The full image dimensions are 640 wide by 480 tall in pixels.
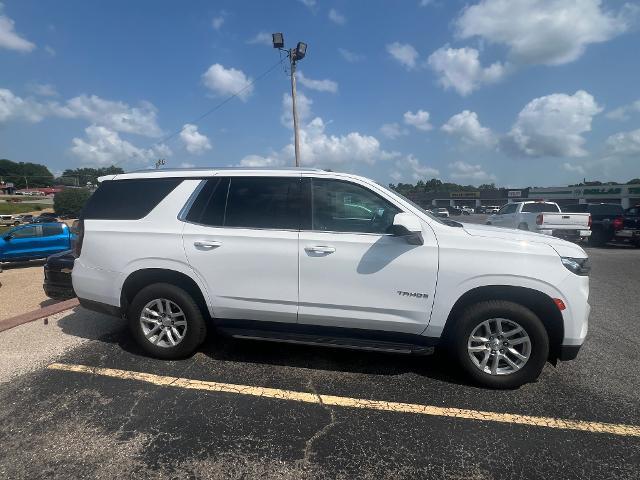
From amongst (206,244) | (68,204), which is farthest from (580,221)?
(68,204)

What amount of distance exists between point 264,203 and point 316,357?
5.51ft

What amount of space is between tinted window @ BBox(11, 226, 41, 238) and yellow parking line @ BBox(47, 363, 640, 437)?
12.7 m

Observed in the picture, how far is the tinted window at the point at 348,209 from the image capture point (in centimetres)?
362

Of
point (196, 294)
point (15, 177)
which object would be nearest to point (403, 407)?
point (196, 294)

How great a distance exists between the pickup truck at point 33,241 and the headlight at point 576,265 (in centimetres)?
1515

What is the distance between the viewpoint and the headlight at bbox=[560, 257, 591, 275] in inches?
131

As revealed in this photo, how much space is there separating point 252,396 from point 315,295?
1.01 metres

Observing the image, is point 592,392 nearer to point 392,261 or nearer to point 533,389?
point 533,389

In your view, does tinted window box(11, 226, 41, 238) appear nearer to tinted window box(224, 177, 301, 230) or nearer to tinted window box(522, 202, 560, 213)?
tinted window box(224, 177, 301, 230)

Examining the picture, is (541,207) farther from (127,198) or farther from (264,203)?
(127,198)

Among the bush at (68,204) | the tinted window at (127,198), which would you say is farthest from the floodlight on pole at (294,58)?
the bush at (68,204)

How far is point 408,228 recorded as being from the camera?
334cm

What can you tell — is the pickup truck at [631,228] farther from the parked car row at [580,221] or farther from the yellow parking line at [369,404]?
the yellow parking line at [369,404]

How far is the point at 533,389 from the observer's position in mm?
3504
